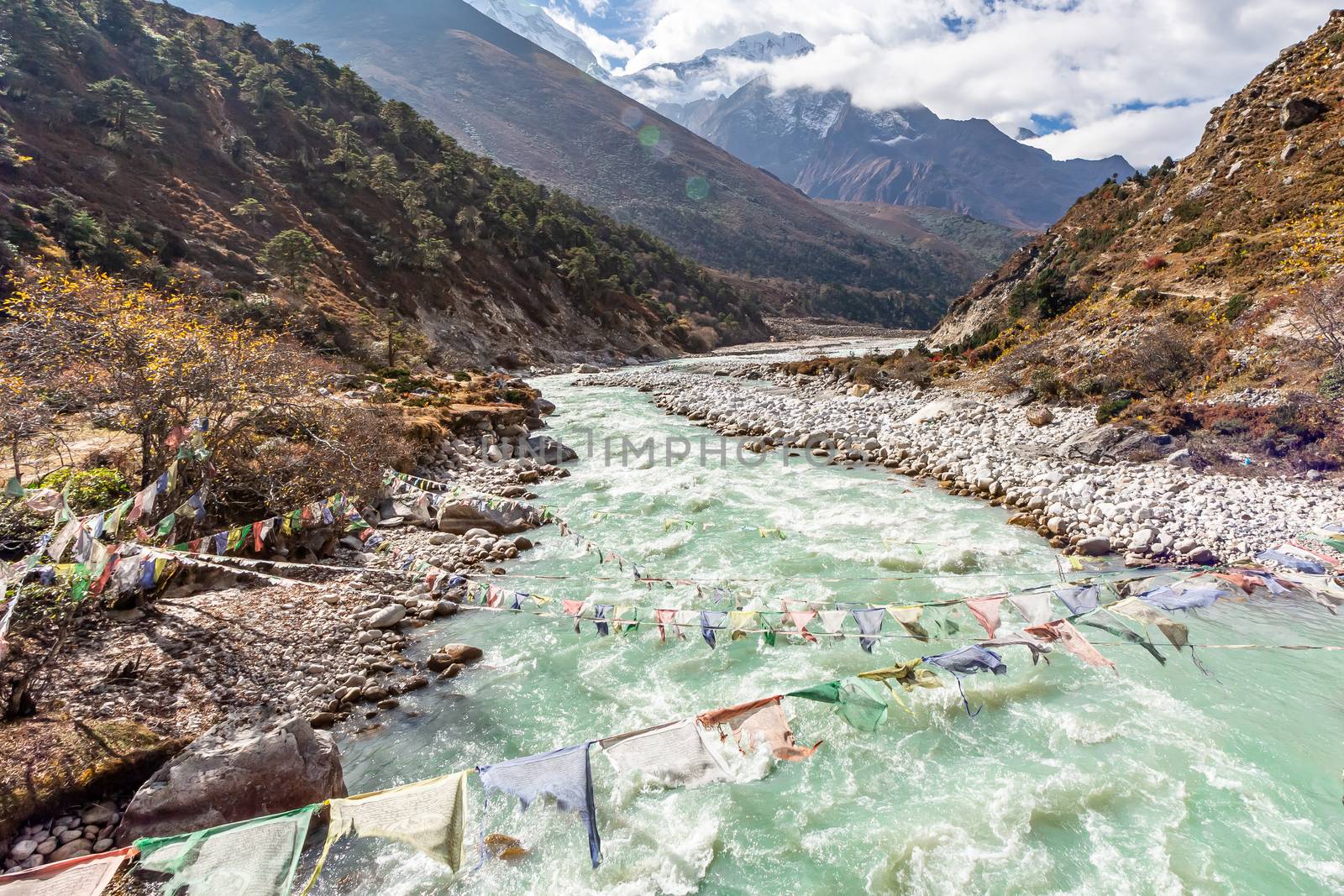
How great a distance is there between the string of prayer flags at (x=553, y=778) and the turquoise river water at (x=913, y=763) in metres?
1.29

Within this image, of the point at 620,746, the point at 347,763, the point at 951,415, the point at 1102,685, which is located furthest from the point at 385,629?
the point at 951,415

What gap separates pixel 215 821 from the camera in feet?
15.1

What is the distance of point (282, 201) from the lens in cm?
4062

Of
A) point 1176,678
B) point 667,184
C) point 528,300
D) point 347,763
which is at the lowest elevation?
point 347,763

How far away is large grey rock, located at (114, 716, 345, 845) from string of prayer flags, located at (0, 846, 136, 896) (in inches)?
57.1

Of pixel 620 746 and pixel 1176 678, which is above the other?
pixel 620 746

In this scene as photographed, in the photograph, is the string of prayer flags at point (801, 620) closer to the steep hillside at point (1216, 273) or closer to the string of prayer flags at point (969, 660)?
the string of prayer flags at point (969, 660)

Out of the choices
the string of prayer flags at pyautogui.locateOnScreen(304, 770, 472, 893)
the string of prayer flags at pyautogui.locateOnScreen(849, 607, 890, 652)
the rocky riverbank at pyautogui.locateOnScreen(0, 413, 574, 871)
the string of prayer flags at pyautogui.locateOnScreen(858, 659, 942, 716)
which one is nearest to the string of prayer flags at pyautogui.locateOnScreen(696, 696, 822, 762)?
the string of prayer flags at pyautogui.locateOnScreen(858, 659, 942, 716)

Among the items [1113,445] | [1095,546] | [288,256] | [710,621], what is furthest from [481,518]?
[288,256]

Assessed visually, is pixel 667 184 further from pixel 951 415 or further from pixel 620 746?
pixel 620 746

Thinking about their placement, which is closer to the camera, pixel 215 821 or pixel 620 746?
pixel 620 746

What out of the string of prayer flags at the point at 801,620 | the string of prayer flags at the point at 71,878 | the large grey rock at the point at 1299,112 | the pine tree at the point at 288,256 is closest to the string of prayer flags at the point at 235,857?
the string of prayer flags at the point at 71,878

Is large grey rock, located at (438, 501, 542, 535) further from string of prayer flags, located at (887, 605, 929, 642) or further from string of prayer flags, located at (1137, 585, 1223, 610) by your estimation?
string of prayer flags, located at (1137, 585, 1223, 610)

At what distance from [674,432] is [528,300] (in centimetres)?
3521
